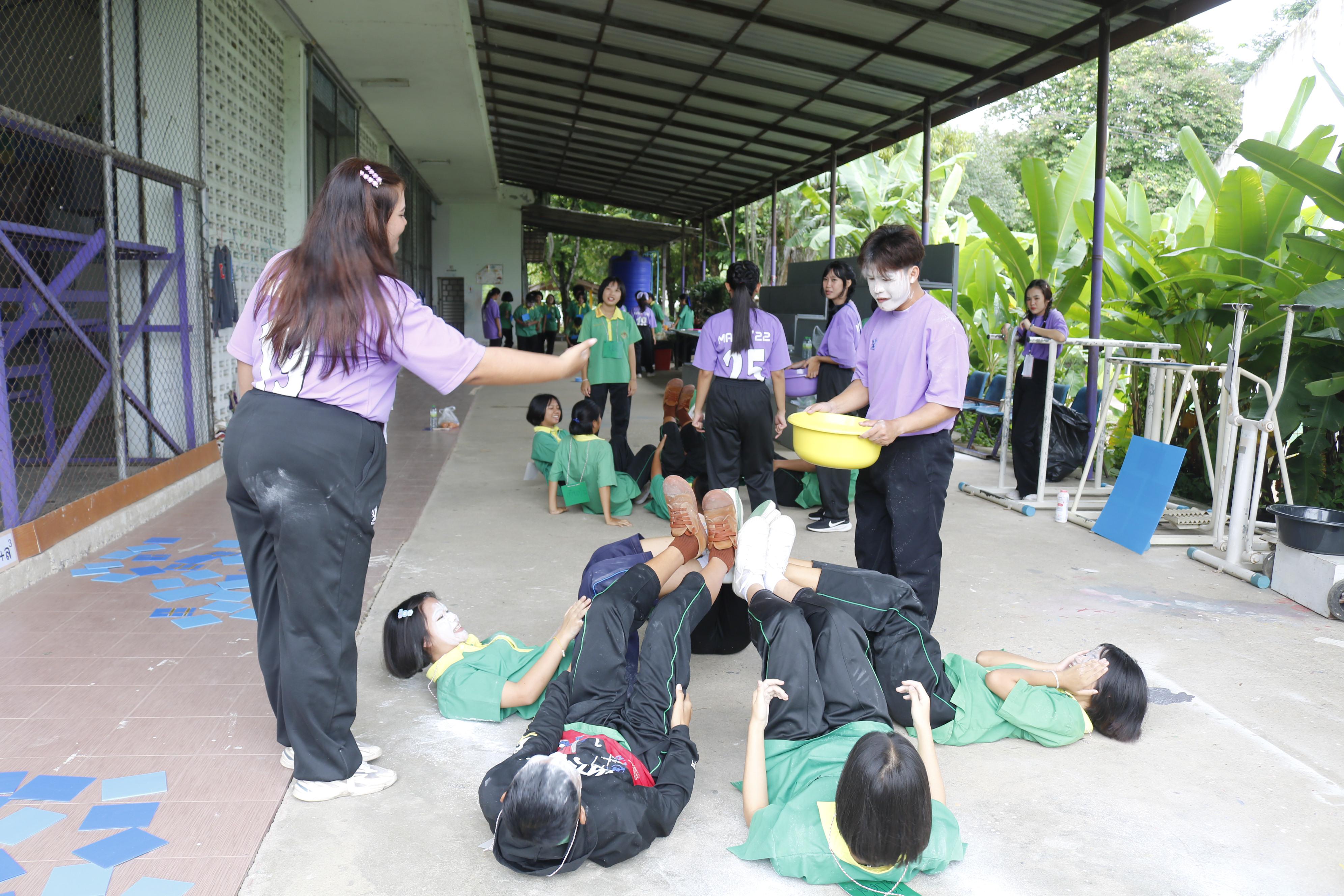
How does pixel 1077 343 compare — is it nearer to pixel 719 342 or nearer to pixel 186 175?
pixel 719 342

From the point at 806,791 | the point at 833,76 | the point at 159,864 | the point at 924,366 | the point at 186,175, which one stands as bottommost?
the point at 159,864

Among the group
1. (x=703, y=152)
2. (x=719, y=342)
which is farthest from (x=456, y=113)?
(x=719, y=342)

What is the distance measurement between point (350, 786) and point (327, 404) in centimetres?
114

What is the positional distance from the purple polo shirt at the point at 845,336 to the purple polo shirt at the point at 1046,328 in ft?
4.91

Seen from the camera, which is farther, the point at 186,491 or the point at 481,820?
the point at 186,491

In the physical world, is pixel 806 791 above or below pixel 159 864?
above

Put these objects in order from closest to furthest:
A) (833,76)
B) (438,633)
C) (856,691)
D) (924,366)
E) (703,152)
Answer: (856,691), (438,633), (924,366), (833,76), (703,152)

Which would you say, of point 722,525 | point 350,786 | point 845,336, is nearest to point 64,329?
point 350,786

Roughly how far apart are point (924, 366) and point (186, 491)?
5442 mm

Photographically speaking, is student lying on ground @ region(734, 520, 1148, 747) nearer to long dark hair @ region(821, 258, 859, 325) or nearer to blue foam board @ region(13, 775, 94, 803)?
blue foam board @ region(13, 775, 94, 803)

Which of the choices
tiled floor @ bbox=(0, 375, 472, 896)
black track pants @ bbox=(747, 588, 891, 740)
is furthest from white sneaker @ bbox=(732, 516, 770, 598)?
tiled floor @ bbox=(0, 375, 472, 896)

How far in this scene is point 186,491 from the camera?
6.69m

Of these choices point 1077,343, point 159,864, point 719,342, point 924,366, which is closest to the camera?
point 159,864

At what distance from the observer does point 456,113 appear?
13188mm
